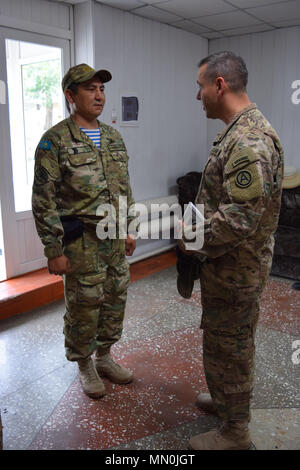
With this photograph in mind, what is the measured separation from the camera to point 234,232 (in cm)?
144

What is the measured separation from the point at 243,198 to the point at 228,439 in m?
1.07

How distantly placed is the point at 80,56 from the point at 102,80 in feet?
6.05

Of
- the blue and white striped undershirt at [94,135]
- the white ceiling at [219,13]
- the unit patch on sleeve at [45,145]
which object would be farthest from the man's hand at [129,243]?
the white ceiling at [219,13]

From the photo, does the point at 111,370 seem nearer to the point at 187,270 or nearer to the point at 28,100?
the point at 187,270

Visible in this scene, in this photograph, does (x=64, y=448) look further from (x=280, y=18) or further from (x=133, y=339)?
(x=280, y=18)

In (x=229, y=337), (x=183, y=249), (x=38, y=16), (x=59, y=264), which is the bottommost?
(x=229, y=337)

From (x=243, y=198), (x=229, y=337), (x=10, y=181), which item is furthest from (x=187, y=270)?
(x=10, y=181)

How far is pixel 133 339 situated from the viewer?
290cm

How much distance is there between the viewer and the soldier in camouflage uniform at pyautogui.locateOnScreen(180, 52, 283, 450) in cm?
143

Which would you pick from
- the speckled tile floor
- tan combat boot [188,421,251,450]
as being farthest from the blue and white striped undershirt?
tan combat boot [188,421,251,450]

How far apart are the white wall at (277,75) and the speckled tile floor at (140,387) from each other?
2.26 meters

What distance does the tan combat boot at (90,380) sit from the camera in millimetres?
2225

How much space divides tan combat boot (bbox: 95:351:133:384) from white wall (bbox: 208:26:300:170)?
335cm

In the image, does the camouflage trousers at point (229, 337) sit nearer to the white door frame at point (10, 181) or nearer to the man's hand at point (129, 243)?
the man's hand at point (129, 243)
